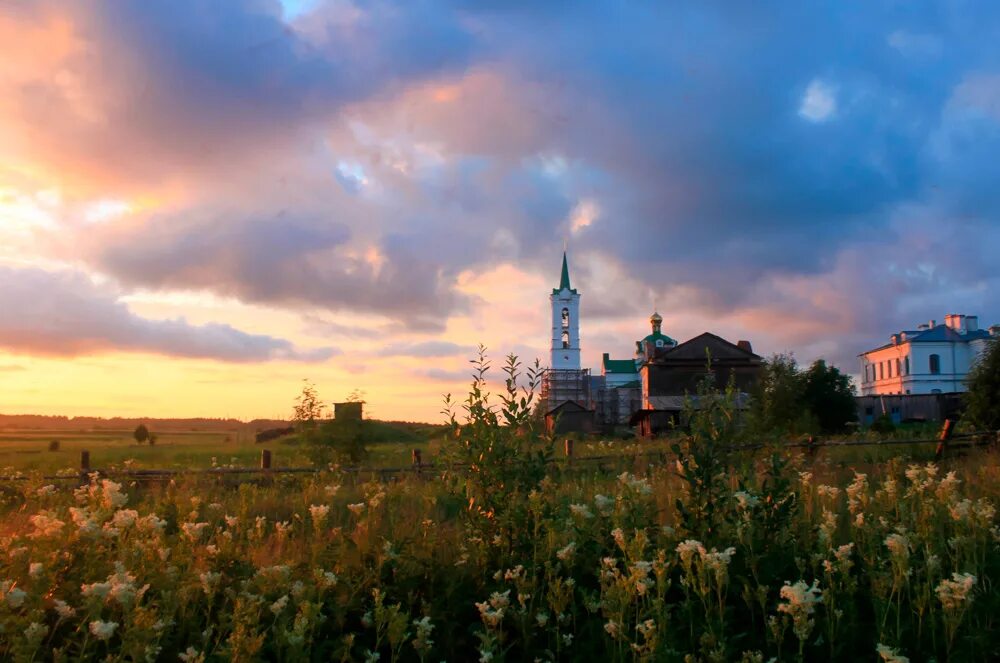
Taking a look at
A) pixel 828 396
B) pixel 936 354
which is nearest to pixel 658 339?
pixel 936 354

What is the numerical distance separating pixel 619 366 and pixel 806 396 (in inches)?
1783

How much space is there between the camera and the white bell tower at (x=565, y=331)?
7500 centimetres

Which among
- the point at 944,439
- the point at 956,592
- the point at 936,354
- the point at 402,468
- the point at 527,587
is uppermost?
the point at 936,354

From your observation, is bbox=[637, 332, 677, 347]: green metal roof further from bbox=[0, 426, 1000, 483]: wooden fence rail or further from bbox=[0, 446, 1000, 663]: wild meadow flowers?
bbox=[0, 446, 1000, 663]: wild meadow flowers

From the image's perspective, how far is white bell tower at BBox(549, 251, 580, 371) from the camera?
246ft

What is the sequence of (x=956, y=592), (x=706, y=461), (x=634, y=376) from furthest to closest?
(x=634, y=376) → (x=706, y=461) → (x=956, y=592)

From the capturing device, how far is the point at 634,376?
72.2 metres

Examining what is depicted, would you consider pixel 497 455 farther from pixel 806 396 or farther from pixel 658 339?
pixel 658 339

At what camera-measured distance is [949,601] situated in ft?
13.9

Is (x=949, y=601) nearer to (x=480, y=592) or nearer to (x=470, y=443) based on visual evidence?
(x=480, y=592)

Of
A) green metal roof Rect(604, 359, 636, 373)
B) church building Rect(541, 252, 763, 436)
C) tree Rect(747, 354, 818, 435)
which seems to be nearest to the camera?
tree Rect(747, 354, 818, 435)

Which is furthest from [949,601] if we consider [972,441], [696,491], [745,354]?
[745,354]

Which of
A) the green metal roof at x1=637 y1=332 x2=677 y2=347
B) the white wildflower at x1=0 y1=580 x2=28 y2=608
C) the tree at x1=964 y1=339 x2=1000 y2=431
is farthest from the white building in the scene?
the white wildflower at x1=0 y1=580 x2=28 y2=608

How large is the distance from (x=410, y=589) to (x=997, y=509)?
6.63 m
